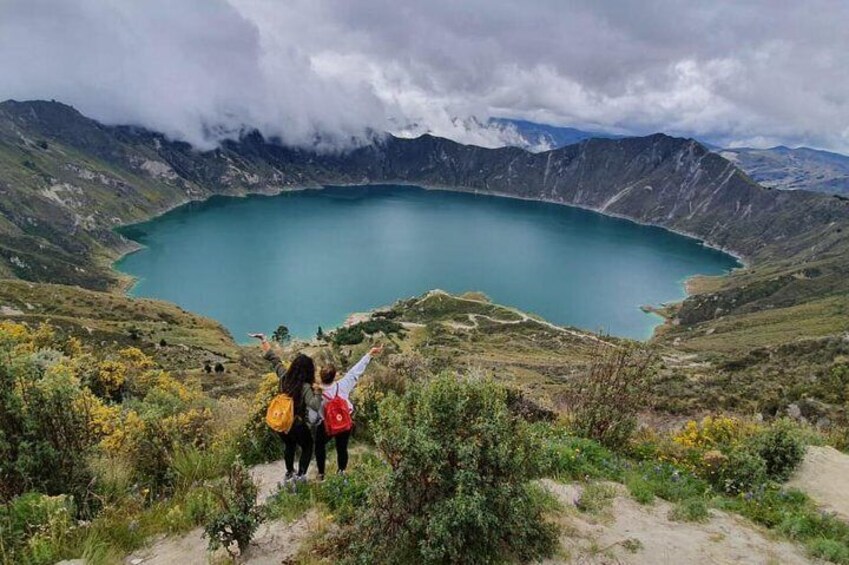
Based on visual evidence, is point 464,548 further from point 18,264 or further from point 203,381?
point 18,264

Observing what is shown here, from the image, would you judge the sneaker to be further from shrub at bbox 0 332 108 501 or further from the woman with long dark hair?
shrub at bbox 0 332 108 501

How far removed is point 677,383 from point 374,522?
39783 mm

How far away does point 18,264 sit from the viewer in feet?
557

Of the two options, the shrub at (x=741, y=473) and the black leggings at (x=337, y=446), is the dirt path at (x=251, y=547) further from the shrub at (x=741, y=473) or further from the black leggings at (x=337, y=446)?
the shrub at (x=741, y=473)

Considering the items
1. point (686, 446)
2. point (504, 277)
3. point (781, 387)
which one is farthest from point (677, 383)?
point (504, 277)

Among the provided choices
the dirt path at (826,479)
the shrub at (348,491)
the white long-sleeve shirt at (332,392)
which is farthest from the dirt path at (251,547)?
the dirt path at (826,479)

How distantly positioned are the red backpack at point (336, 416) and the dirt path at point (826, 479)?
27.8 ft

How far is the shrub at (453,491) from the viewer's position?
599 centimetres

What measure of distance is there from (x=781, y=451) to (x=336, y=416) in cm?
908

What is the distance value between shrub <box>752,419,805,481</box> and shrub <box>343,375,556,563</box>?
6.78 metres

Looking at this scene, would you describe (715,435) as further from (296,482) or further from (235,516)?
(235,516)

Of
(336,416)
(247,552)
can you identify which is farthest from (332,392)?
(247,552)

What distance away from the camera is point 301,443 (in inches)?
358

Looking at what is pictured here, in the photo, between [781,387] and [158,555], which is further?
[781,387]
